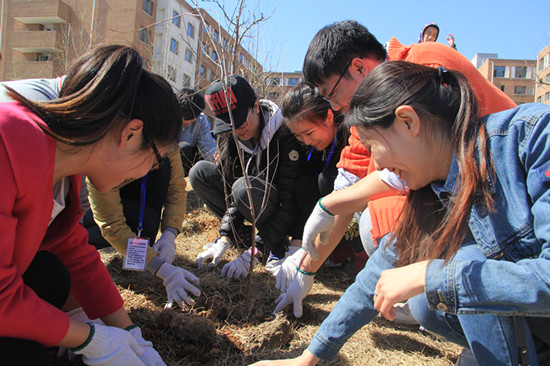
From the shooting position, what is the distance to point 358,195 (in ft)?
6.06

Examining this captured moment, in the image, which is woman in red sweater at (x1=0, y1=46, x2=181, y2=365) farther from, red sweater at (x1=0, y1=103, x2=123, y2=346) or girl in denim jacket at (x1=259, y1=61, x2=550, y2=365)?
girl in denim jacket at (x1=259, y1=61, x2=550, y2=365)

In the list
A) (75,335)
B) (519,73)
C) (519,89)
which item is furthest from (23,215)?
(519,73)

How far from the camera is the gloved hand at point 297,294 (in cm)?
212

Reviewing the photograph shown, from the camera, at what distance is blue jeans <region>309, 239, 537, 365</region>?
1135 mm

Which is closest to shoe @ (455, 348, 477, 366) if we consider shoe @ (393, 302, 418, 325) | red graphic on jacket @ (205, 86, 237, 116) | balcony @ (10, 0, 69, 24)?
shoe @ (393, 302, 418, 325)

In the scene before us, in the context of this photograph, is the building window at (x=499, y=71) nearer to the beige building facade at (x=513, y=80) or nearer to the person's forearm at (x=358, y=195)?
the beige building facade at (x=513, y=80)

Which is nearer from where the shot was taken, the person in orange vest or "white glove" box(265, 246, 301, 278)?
the person in orange vest

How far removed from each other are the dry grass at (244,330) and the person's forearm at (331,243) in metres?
0.26

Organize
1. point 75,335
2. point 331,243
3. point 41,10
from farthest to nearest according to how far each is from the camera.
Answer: point 41,10 < point 331,243 < point 75,335

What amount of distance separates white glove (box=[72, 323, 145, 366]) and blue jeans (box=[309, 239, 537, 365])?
0.70 metres

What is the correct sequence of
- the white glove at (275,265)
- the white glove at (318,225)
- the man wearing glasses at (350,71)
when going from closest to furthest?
1. the man wearing glasses at (350,71)
2. the white glove at (318,225)
3. the white glove at (275,265)

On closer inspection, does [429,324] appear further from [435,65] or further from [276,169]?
[276,169]

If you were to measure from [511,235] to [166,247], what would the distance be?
6.42 feet

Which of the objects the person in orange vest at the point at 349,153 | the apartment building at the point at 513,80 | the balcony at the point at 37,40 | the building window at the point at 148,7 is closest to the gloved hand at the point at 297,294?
the person in orange vest at the point at 349,153
